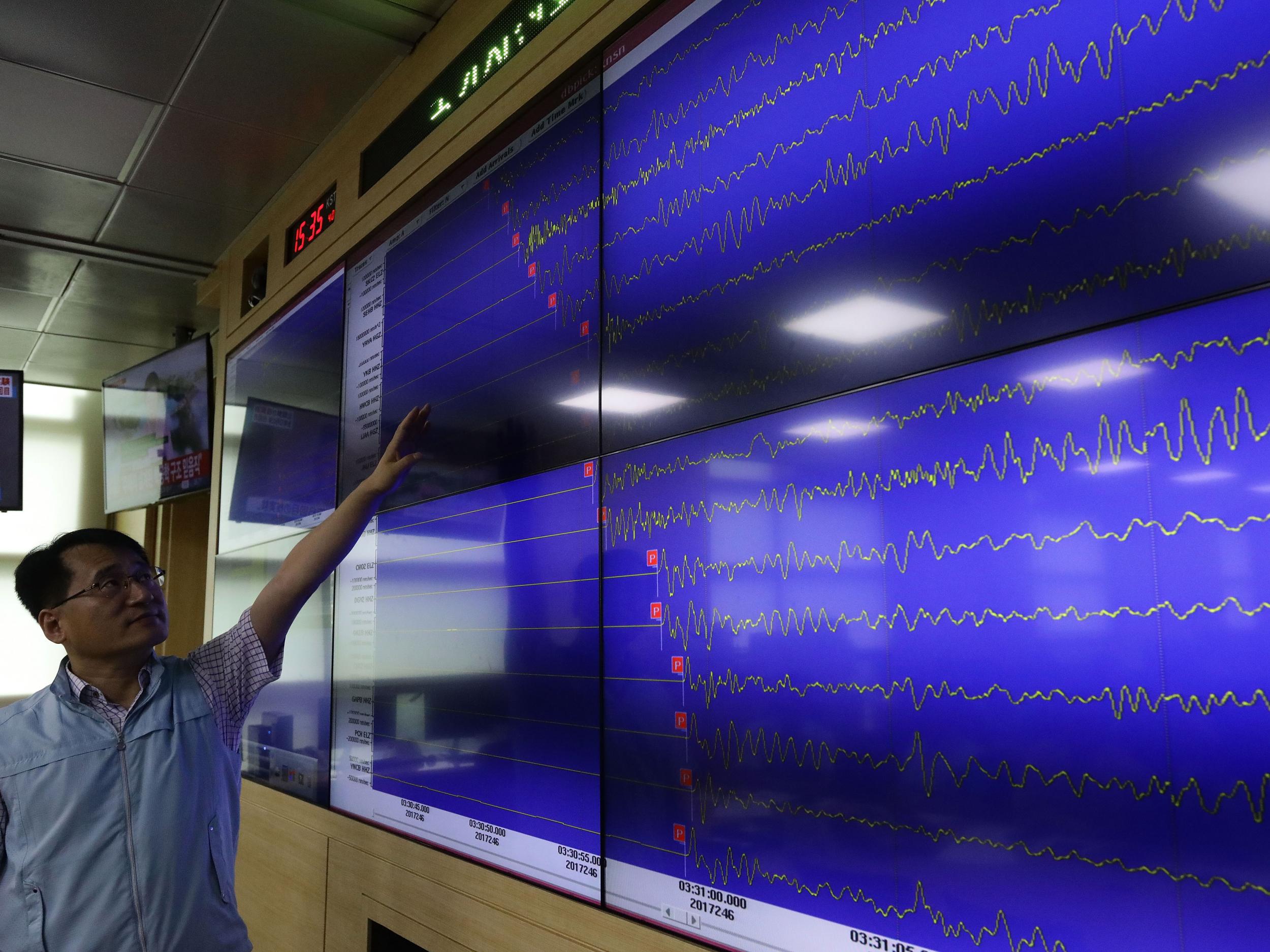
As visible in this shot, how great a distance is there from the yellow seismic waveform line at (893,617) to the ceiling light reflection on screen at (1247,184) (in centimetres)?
39

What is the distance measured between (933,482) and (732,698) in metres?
0.47

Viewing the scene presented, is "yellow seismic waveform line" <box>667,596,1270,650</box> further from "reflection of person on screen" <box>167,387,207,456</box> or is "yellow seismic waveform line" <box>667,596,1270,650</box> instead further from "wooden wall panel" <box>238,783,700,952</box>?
"reflection of person on screen" <box>167,387,207,456</box>

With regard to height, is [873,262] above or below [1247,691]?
above

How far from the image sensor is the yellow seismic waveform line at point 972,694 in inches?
36.2

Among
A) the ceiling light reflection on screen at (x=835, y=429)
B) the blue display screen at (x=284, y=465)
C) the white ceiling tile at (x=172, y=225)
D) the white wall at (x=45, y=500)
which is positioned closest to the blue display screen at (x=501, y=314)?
the blue display screen at (x=284, y=465)

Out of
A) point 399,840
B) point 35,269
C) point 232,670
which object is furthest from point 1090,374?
point 35,269

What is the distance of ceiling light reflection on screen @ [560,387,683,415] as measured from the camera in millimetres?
1627

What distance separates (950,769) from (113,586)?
4.99ft

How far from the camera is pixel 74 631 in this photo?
5.80ft

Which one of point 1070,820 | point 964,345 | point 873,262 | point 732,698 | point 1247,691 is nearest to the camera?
point 1247,691

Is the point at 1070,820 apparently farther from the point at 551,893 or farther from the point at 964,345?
the point at 551,893

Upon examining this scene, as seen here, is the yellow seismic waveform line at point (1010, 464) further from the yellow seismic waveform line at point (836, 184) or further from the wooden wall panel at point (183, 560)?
the wooden wall panel at point (183, 560)

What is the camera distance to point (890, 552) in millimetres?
1229

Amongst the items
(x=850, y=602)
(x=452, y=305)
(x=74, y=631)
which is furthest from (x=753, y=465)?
(x=74, y=631)
